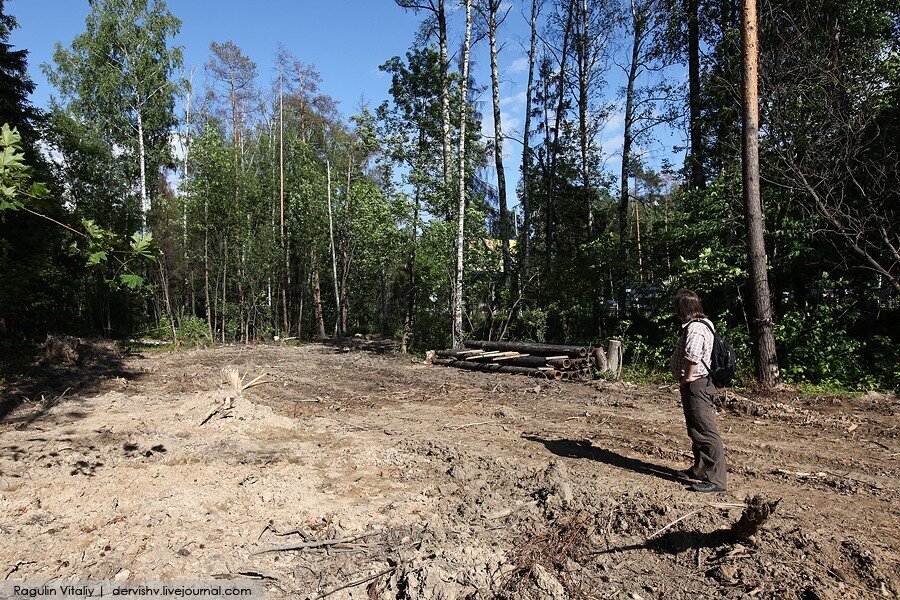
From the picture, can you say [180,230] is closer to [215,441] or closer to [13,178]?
[215,441]

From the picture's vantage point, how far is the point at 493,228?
810 inches

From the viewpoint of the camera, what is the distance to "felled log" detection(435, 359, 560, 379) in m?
12.0

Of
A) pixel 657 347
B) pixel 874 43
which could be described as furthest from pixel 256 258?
pixel 874 43

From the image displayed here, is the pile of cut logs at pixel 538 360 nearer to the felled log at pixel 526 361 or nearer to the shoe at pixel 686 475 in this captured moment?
the felled log at pixel 526 361

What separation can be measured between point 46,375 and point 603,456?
1238 centimetres

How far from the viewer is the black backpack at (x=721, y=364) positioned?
4.67 meters

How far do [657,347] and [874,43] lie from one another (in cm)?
749

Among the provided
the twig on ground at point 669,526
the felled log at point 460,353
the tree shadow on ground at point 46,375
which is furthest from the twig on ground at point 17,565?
the felled log at point 460,353

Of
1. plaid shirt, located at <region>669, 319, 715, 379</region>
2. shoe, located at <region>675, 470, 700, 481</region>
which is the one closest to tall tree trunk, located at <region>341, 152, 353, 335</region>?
shoe, located at <region>675, 470, 700, 481</region>

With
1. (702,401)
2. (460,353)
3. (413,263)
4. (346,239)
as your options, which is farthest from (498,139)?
(702,401)

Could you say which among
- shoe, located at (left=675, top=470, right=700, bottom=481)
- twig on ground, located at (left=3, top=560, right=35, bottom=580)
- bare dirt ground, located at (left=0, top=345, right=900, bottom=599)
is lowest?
twig on ground, located at (left=3, top=560, right=35, bottom=580)

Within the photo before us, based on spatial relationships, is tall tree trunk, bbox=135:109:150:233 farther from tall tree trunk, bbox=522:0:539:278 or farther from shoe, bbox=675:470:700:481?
shoe, bbox=675:470:700:481

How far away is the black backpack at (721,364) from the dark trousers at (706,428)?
9cm

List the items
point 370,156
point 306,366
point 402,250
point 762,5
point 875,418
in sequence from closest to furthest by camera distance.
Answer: point 875,418, point 762,5, point 306,366, point 402,250, point 370,156
